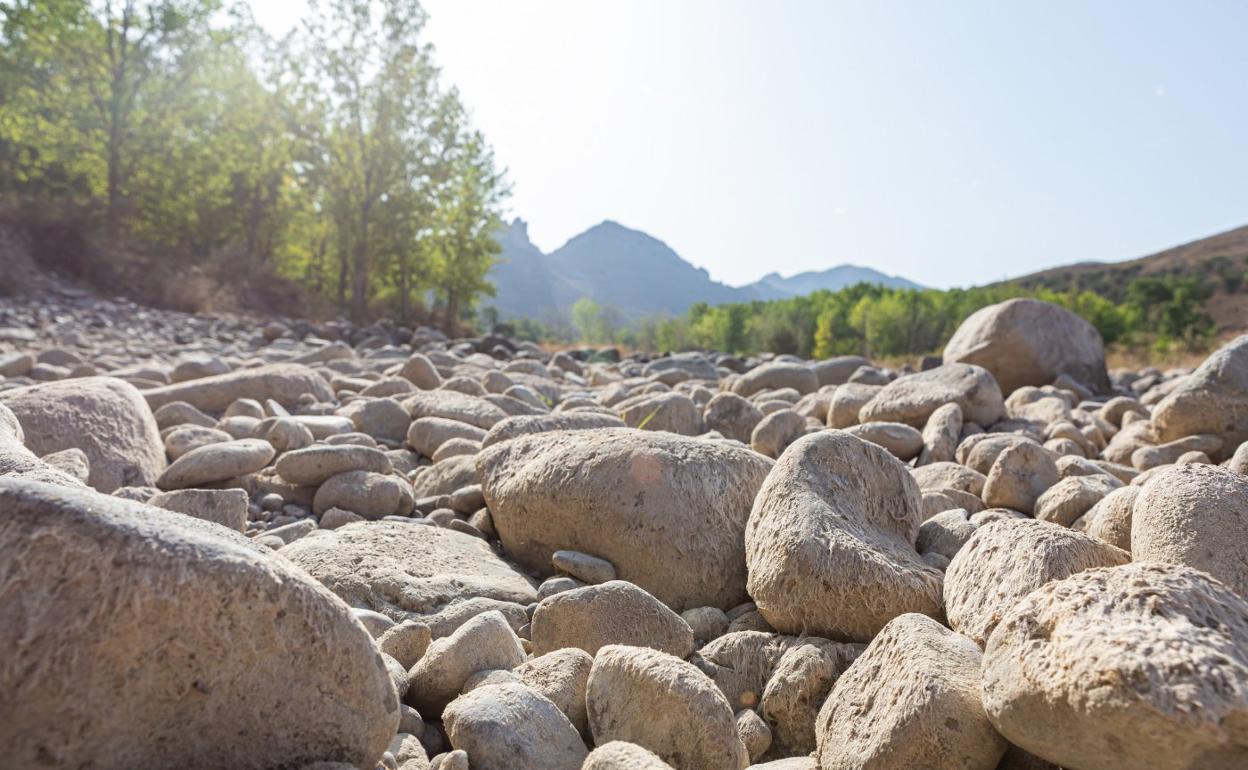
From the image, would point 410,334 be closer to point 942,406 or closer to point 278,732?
point 942,406

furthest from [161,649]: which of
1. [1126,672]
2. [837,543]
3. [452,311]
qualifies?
[452,311]

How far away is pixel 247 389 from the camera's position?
244 inches

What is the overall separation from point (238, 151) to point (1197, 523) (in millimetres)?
25262

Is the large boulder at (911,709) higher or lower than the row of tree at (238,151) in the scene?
lower

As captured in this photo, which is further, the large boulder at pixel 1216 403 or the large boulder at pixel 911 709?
the large boulder at pixel 1216 403

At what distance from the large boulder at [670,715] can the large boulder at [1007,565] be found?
744 mm

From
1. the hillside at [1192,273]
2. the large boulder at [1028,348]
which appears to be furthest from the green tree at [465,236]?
the hillside at [1192,273]

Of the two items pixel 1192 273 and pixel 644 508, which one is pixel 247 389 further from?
pixel 1192 273

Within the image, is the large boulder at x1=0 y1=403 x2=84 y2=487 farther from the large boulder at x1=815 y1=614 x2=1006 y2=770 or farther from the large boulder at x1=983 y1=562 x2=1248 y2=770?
the large boulder at x1=983 y1=562 x2=1248 y2=770

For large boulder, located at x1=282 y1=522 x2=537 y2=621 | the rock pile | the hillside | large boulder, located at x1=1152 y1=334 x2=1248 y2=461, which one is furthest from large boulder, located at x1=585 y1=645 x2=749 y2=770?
the hillside

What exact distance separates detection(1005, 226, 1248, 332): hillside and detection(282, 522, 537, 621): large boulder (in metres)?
53.5

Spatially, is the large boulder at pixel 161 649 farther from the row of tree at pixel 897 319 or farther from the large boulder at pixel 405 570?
the row of tree at pixel 897 319

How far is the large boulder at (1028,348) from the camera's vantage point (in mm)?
9102

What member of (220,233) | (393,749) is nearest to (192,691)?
(393,749)
